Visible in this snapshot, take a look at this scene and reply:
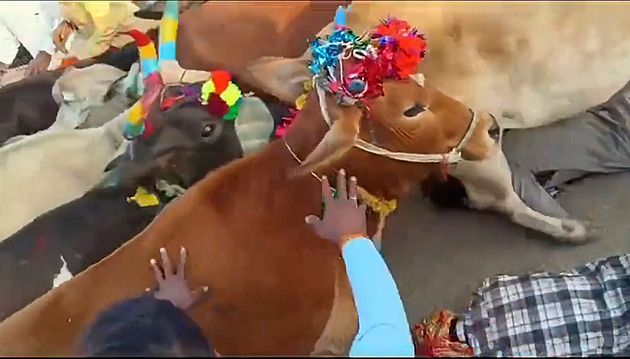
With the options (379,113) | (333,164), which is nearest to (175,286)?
(333,164)

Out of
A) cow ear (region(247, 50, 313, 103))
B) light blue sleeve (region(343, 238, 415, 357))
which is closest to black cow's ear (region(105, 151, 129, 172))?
cow ear (region(247, 50, 313, 103))

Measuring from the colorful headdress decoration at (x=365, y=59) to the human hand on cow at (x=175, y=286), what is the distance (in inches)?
13.5

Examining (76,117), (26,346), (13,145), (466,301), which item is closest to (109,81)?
(76,117)

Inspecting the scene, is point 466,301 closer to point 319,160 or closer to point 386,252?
point 386,252

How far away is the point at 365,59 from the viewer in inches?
45.7

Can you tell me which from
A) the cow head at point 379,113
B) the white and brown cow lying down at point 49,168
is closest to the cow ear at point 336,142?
the cow head at point 379,113

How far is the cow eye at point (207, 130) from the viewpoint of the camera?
1.29 metres

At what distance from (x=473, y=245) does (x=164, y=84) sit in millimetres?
599

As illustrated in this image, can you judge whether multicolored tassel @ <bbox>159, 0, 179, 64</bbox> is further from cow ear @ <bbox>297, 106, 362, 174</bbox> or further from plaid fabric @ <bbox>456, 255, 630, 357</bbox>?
plaid fabric @ <bbox>456, 255, 630, 357</bbox>

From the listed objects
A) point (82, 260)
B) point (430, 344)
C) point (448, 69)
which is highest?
point (448, 69)

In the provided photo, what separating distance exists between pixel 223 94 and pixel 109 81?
0.73 ft

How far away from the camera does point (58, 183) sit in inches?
50.3

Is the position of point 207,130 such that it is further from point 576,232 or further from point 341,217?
point 576,232

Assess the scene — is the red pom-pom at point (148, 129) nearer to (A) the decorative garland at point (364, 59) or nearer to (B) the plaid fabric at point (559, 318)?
(A) the decorative garland at point (364, 59)
